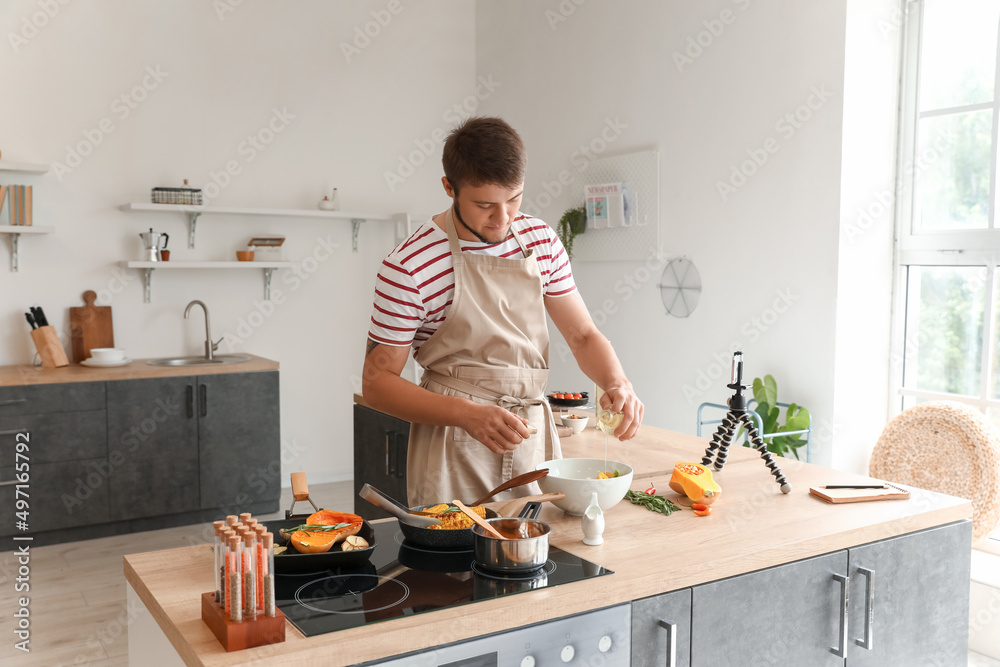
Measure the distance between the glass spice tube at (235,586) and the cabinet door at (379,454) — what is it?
6.50 feet

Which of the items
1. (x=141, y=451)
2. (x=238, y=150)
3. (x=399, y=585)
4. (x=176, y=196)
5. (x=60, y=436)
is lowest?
(x=141, y=451)

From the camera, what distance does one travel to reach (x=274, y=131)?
5.07 m

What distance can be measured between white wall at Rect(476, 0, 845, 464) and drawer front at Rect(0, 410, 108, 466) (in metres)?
2.71

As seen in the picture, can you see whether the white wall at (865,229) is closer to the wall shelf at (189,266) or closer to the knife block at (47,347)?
the wall shelf at (189,266)

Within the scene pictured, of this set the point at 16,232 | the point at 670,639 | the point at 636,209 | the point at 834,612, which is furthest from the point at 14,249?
the point at 834,612

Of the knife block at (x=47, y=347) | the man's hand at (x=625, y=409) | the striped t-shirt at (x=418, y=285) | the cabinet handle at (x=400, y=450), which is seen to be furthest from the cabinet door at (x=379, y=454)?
the knife block at (x=47, y=347)

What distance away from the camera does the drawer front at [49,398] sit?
380 centimetres

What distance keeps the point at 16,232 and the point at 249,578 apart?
394 centimetres

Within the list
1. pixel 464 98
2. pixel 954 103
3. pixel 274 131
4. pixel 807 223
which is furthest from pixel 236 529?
pixel 464 98

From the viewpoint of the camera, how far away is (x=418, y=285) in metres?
1.73

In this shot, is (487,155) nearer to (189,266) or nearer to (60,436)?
(60,436)

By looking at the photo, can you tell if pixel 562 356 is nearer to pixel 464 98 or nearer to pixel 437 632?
pixel 464 98

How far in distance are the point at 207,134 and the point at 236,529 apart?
14.0 feet

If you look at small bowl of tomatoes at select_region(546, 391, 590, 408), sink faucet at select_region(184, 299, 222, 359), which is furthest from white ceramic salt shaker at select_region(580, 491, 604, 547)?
sink faucet at select_region(184, 299, 222, 359)
